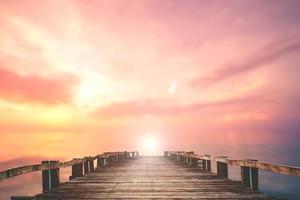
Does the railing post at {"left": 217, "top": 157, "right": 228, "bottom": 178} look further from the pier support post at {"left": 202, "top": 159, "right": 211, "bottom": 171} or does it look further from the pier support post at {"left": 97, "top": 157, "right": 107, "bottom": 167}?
the pier support post at {"left": 97, "top": 157, "right": 107, "bottom": 167}

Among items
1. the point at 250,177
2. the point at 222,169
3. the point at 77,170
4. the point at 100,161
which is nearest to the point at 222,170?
the point at 222,169

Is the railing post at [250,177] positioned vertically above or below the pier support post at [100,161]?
above

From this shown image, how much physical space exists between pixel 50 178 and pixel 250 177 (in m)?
5.47

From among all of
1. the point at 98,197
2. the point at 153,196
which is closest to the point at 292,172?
the point at 153,196

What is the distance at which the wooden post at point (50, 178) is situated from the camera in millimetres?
8331

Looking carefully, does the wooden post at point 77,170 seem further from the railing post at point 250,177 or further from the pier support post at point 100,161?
the pier support post at point 100,161

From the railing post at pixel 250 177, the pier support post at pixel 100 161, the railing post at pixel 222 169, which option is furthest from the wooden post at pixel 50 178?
the pier support post at pixel 100 161

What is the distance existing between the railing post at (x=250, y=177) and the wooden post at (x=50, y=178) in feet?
17.1

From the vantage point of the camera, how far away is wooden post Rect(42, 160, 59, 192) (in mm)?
8331

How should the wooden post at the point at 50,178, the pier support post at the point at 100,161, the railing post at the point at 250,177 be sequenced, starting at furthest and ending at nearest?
the pier support post at the point at 100,161
the railing post at the point at 250,177
the wooden post at the point at 50,178

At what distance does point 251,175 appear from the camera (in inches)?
338

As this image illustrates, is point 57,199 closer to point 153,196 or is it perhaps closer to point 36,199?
point 36,199

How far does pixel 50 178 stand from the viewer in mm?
8609

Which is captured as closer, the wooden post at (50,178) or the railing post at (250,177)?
the wooden post at (50,178)
